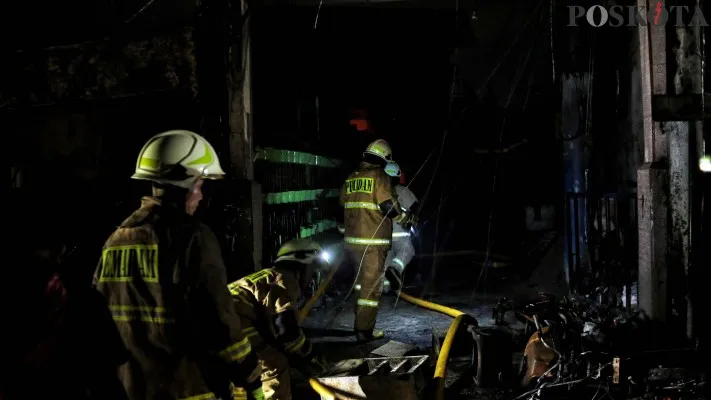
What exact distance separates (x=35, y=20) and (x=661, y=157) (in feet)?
27.2

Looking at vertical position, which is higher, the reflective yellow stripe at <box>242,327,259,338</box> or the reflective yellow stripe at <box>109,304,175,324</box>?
the reflective yellow stripe at <box>109,304,175,324</box>

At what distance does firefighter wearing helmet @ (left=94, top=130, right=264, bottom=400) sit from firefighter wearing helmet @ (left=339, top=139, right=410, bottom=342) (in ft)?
13.6

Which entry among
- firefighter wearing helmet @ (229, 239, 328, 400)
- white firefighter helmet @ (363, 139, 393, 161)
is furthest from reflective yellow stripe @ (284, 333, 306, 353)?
white firefighter helmet @ (363, 139, 393, 161)

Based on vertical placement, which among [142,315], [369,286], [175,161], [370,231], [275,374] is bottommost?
[275,374]

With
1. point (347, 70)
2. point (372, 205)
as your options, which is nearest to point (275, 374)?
point (372, 205)

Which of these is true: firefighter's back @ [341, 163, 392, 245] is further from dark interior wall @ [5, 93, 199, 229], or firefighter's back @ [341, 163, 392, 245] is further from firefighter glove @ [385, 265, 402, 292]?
firefighter glove @ [385, 265, 402, 292]

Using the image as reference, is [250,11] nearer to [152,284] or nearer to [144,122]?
[144,122]

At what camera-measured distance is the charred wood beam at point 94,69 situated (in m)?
5.41

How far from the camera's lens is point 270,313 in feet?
11.8

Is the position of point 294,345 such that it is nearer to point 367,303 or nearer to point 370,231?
point 367,303

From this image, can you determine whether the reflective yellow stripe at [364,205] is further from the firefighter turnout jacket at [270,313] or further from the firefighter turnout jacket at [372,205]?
the firefighter turnout jacket at [270,313]

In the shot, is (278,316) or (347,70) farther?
(347,70)

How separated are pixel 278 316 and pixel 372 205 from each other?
3688mm

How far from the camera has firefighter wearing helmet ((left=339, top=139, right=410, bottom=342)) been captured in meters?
7.02
